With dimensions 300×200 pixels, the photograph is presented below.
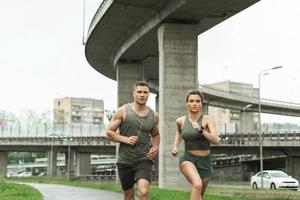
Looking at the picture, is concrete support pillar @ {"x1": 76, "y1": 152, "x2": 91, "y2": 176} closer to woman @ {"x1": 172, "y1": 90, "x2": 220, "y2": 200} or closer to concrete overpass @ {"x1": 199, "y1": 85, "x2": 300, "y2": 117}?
concrete overpass @ {"x1": 199, "y1": 85, "x2": 300, "y2": 117}

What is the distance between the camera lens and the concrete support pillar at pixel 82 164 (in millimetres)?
85938

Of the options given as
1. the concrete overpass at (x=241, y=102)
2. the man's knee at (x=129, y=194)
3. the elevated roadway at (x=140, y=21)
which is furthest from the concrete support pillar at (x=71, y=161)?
the man's knee at (x=129, y=194)

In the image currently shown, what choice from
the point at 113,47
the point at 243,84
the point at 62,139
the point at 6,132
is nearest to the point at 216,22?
the point at 113,47

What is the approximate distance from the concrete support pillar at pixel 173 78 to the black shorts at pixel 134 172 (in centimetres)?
2306

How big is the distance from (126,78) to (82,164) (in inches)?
1735

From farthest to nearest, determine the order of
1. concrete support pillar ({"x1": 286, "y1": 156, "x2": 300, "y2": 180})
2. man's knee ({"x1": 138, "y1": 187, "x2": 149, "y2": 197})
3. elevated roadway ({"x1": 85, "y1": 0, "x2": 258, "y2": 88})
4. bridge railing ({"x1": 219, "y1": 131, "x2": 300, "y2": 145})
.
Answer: concrete support pillar ({"x1": 286, "y1": 156, "x2": 300, "y2": 180}) < bridge railing ({"x1": 219, "y1": 131, "x2": 300, "y2": 145}) < elevated roadway ({"x1": 85, "y1": 0, "x2": 258, "y2": 88}) < man's knee ({"x1": 138, "y1": 187, "x2": 149, "y2": 197})

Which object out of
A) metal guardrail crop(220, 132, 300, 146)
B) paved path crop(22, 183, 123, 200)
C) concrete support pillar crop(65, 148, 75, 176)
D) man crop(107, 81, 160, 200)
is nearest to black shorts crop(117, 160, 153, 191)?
man crop(107, 81, 160, 200)

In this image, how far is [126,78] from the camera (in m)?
44.8

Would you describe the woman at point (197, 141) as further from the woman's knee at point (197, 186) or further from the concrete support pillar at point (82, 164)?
the concrete support pillar at point (82, 164)

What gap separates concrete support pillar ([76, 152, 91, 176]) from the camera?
85938 mm

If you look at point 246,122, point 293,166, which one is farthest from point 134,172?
point 246,122

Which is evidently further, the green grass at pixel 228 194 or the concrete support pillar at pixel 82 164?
the concrete support pillar at pixel 82 164

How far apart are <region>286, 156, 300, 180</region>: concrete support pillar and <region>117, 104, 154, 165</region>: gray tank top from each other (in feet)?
207

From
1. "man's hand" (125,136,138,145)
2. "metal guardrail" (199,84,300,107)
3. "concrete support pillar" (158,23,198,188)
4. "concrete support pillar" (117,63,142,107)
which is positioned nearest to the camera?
"man's hand" (125,136,138,145)
